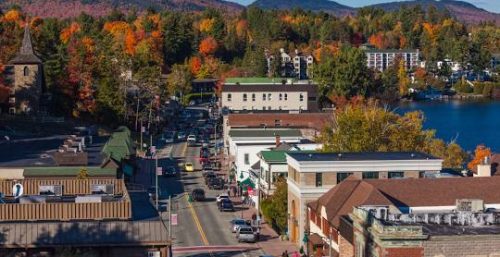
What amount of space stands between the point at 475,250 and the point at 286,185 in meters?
22.7

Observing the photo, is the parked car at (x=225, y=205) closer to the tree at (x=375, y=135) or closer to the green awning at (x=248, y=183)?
the green awning at (x=248, y=183)

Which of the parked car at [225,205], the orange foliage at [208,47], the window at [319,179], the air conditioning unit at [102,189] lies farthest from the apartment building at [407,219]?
the orange foliage at [208,47]

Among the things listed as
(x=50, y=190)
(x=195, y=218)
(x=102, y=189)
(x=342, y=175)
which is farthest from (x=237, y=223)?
(x=50, y=190)

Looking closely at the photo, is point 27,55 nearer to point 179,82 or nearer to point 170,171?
point 170,171

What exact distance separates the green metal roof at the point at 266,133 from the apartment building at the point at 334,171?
24.6m

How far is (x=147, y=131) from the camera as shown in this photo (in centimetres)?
9731

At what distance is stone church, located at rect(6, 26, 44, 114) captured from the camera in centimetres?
8519

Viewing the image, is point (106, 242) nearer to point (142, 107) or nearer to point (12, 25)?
point (142, 107)

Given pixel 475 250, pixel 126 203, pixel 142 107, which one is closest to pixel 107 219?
pixel 126 203

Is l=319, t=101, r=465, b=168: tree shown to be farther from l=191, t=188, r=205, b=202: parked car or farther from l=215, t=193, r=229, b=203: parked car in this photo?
l=191, t=188, r=205, b=202: parked car

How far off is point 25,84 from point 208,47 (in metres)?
92.8

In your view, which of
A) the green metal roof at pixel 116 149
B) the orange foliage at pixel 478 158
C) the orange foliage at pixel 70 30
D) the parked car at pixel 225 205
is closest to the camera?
the green metal roof at pixel 116 149

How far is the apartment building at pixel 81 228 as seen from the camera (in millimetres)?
26031

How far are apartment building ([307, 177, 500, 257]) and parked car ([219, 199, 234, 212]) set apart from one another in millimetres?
11306
